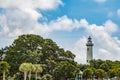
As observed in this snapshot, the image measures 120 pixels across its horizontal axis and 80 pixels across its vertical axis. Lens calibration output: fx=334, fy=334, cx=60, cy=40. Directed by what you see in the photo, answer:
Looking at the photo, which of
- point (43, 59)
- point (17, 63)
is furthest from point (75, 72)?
point (17, 63)

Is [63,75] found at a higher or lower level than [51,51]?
lower

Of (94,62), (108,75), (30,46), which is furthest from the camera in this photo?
(94,62)

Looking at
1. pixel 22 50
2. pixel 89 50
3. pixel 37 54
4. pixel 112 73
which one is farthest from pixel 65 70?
pixel 89 50

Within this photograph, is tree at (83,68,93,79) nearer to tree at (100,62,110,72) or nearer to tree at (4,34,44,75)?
tree at (100,62,110,72)

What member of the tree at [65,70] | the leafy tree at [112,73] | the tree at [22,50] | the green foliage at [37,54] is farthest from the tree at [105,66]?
the tree at [22,50]

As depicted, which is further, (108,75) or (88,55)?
(88,55)

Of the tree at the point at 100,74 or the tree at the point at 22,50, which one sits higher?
the tree at the point at 22,50

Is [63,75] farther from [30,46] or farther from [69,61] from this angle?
[30,46]

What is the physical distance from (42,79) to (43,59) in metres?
7.47

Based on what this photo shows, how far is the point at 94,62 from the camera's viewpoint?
112438mm

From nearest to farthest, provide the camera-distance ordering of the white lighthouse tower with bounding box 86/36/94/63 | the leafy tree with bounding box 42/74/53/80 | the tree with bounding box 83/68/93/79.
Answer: the leafy tree with bounding box 42/74/53/80, the tree with bounding box 83/68/93/79, the white lighthouse tower with bounding box 86/36/94/63

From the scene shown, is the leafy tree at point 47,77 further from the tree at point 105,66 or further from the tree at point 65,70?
the tree at point 105,66

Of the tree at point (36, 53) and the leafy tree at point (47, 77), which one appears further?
the tree at point (36, 53)

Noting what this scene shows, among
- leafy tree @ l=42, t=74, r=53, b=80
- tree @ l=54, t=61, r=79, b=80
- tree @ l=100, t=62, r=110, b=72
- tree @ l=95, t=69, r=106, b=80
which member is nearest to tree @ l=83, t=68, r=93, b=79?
tree @ l=95, t=69, r=106, b=80
